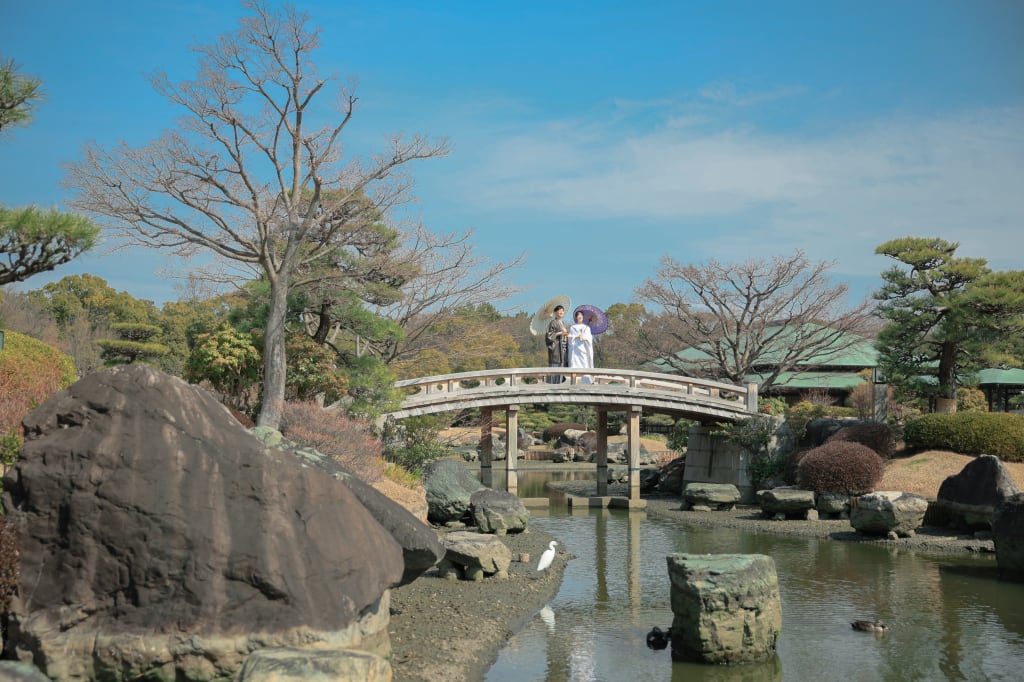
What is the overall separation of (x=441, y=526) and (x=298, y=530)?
11.3 meters

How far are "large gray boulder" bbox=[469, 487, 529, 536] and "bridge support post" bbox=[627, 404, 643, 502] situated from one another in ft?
28.8

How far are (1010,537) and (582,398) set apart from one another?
14392mm

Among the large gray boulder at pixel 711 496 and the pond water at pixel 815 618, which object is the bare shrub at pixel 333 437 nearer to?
the pond water at pixel 815 618

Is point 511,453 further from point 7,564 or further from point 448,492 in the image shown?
point 7,564

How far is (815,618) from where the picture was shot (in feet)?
40.3

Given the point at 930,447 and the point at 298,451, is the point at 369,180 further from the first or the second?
the point at 930,447

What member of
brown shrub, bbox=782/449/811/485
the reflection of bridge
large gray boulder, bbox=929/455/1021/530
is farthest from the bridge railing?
large gray boulder, bbox=929/455/1021/530

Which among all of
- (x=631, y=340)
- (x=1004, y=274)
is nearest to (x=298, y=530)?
(x=1004, y=274)

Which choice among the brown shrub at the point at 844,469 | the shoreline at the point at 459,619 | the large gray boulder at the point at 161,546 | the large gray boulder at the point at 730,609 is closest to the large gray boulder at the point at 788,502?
the brown shrub at the point at 844,469

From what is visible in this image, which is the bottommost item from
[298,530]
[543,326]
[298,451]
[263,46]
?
[298,530]

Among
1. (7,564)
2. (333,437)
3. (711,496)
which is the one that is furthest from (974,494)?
(7,564)

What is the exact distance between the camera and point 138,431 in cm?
785

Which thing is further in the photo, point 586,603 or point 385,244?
point 385,244

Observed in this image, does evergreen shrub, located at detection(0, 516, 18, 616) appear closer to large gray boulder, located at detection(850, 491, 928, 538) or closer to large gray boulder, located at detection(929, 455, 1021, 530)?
large gray boulder, located at detection(850, 491, 928, 538)
